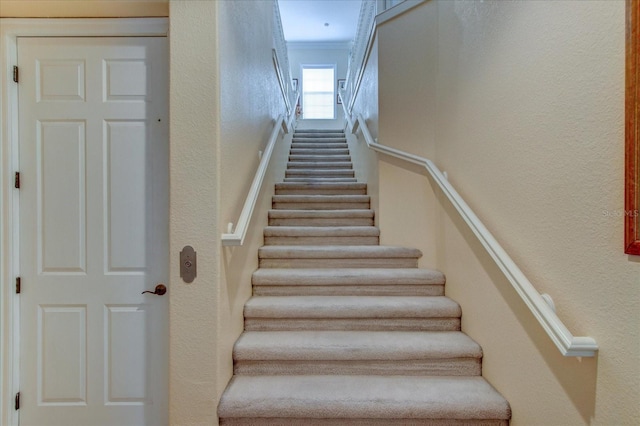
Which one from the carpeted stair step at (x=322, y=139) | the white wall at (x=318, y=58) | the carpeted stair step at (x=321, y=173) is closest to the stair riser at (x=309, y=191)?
the carpeted stair step at (x=321, y=173)

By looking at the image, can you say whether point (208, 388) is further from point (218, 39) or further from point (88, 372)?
point (218, 39)

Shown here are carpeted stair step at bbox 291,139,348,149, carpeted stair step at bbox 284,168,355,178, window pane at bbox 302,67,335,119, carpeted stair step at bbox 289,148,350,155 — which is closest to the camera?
carpeted stair step at bbox 284,168,355,178

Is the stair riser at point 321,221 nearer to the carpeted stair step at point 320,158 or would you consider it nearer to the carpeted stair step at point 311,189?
the carpeted stair step at point 311,189

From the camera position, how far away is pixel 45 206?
64.7 inches

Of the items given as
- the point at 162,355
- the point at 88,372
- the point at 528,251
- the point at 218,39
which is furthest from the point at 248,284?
the point at 528,251

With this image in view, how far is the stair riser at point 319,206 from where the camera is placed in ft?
11.0

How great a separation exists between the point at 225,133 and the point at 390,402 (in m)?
1.50

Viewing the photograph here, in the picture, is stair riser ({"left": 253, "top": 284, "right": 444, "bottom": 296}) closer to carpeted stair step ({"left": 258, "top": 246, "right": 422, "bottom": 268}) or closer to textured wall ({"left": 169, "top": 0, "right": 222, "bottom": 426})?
carpeted stair step ({"left": 258, "top": 246, "right": 422, "bottom": 268})

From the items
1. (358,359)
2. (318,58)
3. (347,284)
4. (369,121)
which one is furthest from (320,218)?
(318,58)

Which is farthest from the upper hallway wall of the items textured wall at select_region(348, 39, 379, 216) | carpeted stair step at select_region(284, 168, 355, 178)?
carpeted stair step at select_region(284, 168, 355, 178)

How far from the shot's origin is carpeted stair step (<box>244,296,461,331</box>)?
1961 mm

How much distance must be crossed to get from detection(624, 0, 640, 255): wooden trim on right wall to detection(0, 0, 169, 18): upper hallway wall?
1.80 m

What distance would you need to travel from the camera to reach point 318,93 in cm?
816

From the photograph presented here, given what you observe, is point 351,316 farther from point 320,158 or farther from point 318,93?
point 318,93
